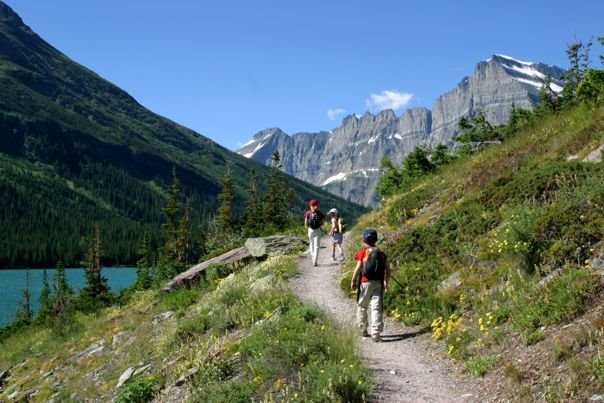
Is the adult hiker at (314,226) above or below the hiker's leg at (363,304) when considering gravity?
above

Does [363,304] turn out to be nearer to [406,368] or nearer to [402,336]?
[402,336]

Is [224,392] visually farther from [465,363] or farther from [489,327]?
[489,327]

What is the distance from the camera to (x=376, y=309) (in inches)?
419

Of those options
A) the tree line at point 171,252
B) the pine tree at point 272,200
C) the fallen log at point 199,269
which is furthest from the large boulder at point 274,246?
the pine tree at point 272,200

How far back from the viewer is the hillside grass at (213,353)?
26.3ft

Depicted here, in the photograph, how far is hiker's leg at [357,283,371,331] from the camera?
1091 centimetres

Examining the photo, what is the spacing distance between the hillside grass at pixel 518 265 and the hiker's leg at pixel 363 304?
3.70ft

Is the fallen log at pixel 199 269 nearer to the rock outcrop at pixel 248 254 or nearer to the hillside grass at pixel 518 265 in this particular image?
the rock outcrop at pixel 248 254

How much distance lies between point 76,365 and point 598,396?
A: 16.8 m

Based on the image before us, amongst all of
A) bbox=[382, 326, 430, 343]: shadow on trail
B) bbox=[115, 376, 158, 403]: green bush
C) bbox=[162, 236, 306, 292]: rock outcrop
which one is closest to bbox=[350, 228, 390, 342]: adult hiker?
bbox=[382, 326, 430, 343]: shadow on trail

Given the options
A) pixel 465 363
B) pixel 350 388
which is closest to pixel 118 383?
pixel 350 388

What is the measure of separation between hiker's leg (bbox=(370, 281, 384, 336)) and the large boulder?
458 inches

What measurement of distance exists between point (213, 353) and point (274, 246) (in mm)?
13000

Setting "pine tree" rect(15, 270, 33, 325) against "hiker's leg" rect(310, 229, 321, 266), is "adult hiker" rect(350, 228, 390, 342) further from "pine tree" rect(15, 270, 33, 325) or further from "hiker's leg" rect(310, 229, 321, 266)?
"pine tree" rect(15, 270, 33, 325)
